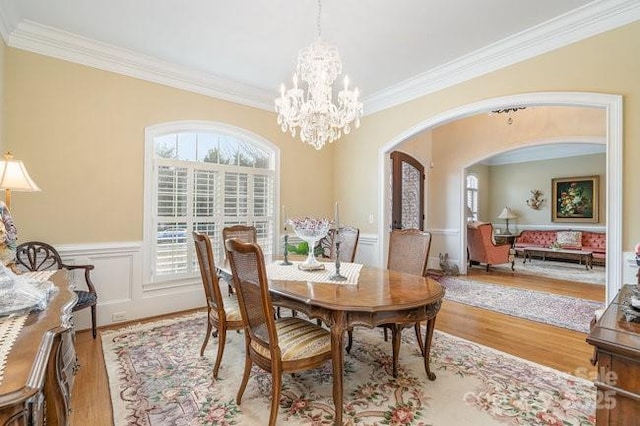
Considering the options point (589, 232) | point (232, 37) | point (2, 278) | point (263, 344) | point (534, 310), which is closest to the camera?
point (2, 278)

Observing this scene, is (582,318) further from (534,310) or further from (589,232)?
(589,232)

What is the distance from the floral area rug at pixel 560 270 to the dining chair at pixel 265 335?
6143mm

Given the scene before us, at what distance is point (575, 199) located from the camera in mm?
8344

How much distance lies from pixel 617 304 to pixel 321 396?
66.3 inches

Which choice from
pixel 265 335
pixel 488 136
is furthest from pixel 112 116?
pixel 488 136

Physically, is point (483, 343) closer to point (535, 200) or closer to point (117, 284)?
point (117, 284)

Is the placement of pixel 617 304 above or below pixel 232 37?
below

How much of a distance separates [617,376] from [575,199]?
30.9 ft

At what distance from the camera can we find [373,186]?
183 inches

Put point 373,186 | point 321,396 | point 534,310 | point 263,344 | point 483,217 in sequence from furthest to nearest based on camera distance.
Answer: point 483,217
point 373,186
point 534,310
point 321,396
point 263,344

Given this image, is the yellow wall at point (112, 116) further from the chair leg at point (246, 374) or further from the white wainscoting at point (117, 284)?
the chair leg at point (246, 374)

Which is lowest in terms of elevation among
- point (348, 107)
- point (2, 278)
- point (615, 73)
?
point (2, 278)

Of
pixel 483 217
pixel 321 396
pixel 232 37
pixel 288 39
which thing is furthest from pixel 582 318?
pixel 483 217

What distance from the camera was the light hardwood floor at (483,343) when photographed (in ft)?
6.61
